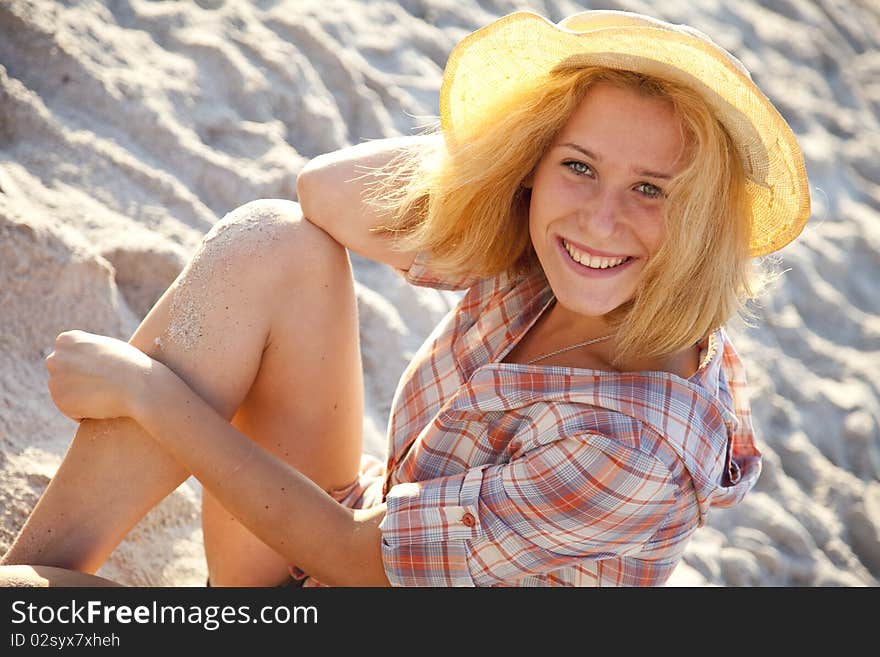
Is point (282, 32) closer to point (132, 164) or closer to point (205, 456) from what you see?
point (132, 164)

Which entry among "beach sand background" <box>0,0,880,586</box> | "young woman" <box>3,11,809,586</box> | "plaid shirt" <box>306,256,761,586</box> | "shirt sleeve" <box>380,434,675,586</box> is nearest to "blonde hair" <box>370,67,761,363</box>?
"young woman" <box>3,11,809,586</box>

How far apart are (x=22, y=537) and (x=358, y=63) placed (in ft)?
6.42

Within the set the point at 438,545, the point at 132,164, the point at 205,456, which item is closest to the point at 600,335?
the point at 438,545

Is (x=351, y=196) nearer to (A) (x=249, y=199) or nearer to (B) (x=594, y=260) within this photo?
(B) (x=594, y=260)

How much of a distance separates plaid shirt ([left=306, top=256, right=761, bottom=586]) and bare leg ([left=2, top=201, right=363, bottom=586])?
0.24 meters

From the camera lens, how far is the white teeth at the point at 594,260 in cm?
168

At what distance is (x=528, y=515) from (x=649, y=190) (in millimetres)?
561

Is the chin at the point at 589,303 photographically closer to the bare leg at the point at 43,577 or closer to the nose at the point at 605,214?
the nose at the point at 605,214

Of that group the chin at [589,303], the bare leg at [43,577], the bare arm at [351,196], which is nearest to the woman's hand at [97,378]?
the bare leg at [43,577]

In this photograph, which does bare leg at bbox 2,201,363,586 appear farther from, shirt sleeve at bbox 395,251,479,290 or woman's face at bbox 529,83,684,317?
woman's face at bbox 529,83,684,317

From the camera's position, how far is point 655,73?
1.59 m

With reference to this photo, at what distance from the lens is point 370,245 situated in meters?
1.98

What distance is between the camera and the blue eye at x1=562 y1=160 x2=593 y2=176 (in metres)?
1.70

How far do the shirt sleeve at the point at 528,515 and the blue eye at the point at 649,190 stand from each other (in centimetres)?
42
